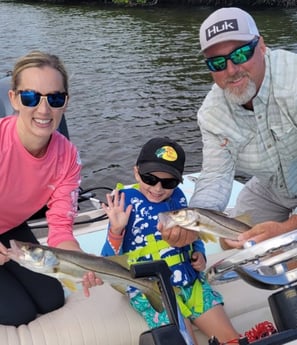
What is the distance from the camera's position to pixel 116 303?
2984mm

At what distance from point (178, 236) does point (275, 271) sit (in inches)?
46.2

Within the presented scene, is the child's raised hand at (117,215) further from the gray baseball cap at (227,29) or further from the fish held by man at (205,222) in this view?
the gray baseball cap at (227,29)

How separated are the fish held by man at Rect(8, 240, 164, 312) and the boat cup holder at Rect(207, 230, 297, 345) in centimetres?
74

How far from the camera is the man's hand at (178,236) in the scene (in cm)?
268

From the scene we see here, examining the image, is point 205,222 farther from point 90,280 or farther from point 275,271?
point 275,271

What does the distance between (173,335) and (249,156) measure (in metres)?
1.99

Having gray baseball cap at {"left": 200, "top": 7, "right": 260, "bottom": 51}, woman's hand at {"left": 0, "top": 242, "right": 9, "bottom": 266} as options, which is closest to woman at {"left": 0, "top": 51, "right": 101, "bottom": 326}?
woman's hand at {"left": 0, "top": 242, "right": 9, "bottom": 266}

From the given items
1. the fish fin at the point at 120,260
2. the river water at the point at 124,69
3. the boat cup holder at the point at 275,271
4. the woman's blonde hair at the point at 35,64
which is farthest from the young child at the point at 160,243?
the river water at the point at 124,69

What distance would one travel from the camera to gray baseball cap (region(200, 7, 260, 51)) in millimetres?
2898

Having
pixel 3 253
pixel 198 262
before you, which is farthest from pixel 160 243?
pixel 3 253

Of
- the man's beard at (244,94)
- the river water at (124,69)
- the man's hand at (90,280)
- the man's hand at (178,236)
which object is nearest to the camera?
the man's hand at (90,280)

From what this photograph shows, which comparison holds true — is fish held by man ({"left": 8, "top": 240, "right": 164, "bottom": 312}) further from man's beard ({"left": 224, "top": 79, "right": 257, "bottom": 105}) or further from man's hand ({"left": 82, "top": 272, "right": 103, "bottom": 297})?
man's beard ({"left": 224, "top": 79, "right": 257, "bottom": 105})

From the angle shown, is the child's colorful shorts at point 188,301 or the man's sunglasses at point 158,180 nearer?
the child's colorful shorts at point 188,301

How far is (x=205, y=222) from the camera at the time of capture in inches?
101
